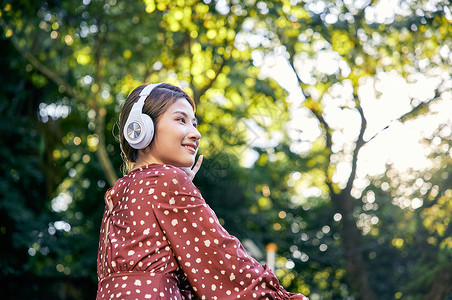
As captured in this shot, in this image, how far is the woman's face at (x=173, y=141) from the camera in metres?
2.56

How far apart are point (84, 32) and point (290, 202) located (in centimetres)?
892

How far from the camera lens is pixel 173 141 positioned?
8.39 ft

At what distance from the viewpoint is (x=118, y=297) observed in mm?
2270

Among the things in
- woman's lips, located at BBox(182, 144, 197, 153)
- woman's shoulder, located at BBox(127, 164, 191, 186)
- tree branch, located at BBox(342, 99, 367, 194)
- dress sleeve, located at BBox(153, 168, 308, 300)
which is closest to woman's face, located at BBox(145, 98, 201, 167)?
woman's lips, located at BBox(182, 144, 197, 153)

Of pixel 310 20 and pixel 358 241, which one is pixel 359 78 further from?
pixel 358 241

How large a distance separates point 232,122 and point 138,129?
12.8 metres

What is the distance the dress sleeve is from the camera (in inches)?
87.9

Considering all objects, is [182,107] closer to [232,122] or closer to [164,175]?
[164,175]

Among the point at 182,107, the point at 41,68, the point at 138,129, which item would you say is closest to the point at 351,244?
the point at 41,68

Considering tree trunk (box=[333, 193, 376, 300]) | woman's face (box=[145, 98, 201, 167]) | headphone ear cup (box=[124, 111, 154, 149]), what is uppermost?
headphone ear cup (box=[124, 111, 154, 149])

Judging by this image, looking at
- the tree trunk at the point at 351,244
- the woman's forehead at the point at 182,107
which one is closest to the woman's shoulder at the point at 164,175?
the woman's forehead at the point at 182,107

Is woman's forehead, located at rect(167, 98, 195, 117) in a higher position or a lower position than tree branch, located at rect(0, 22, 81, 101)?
lower

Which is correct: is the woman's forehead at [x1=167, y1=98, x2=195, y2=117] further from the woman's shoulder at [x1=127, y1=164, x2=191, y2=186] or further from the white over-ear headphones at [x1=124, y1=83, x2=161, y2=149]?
the woman's shoulder at [x1=127, y1=164, x2=191, y2=186]

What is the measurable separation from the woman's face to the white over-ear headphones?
0.17ft
